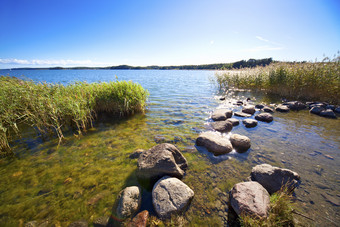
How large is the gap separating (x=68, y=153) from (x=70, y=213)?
3.32 meters

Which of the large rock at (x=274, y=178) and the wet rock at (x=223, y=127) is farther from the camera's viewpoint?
the wet rock at (x=223, y=127)

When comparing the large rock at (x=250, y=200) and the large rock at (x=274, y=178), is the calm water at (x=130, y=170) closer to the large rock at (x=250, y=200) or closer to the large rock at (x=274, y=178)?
the large rock at (x=274, y=178)

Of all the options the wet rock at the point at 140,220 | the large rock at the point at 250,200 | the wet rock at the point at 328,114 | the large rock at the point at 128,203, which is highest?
the large rock at the point at 250,200

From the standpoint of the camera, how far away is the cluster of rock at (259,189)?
316 cm

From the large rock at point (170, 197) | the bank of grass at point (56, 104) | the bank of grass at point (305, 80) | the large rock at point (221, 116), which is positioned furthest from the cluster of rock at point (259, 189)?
the bank of grass at point (305, 80)

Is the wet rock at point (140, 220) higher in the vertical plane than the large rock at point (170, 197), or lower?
lower

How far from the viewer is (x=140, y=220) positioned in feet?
10.5

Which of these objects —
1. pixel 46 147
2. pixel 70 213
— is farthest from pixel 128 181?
pixel 46 147

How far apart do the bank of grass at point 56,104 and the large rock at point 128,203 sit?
489 centimetres

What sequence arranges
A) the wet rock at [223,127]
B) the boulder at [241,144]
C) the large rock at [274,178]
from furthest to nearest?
the wet rock at [223,127] < the boulder at [241,144] < the large rock at [274,178]

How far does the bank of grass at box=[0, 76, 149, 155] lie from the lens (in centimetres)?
657

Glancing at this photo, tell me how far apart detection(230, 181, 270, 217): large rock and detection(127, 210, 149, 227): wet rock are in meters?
2.31

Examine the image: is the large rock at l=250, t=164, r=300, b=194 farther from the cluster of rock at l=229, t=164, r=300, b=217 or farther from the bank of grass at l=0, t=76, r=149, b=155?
the bank of grass at l=0, t=76, r=149, b=155

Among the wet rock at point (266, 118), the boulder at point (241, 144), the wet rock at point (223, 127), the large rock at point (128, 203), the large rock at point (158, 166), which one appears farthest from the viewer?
the wet rock at point (266, 118)
